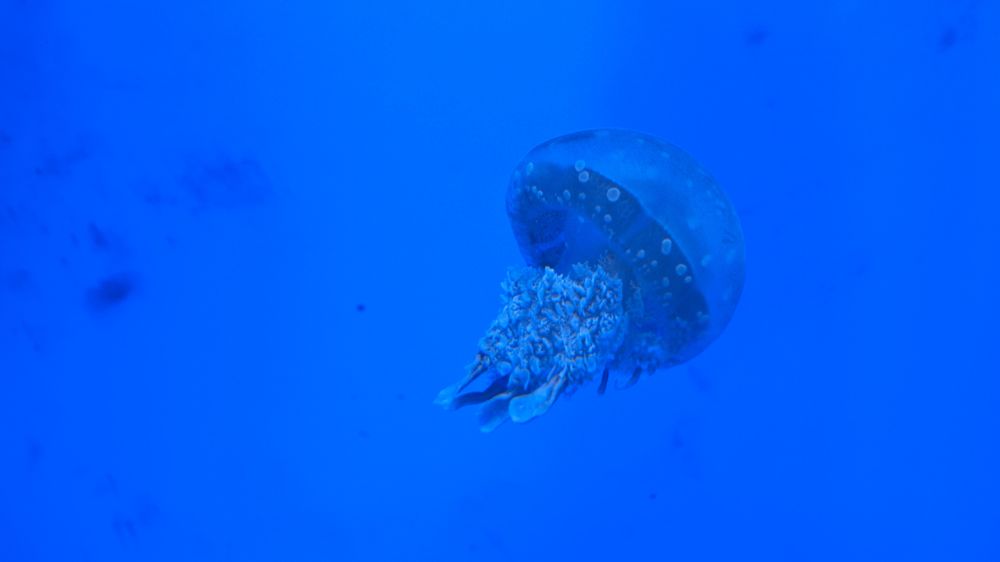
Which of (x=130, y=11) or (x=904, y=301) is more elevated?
(x=130, y=11)

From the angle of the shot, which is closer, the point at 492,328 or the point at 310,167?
the point at 492,328

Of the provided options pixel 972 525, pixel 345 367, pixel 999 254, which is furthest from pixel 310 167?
pixel 972 525

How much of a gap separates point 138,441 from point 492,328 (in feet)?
6.19

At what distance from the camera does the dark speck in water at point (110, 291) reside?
288cm

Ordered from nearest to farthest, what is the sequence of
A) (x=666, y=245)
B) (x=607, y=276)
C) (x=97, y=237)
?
1. (x=666, y=245)
2. (x=607, y=276)
3. (x=97, y=237)

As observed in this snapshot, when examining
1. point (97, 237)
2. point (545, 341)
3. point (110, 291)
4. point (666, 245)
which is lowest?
point (545, 341)

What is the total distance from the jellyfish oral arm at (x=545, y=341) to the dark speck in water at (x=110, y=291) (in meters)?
1.67

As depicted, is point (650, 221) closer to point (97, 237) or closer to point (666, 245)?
point (666, 245)

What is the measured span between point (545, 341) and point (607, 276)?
9.8 inches

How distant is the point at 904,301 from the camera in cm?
282

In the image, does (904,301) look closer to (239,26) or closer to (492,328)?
(492,328)

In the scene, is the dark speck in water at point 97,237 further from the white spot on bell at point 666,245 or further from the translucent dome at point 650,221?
the white spot on bell at point 666,245

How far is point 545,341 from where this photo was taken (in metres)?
1.87

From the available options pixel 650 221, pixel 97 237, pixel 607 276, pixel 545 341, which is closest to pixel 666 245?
pixel 650 221
